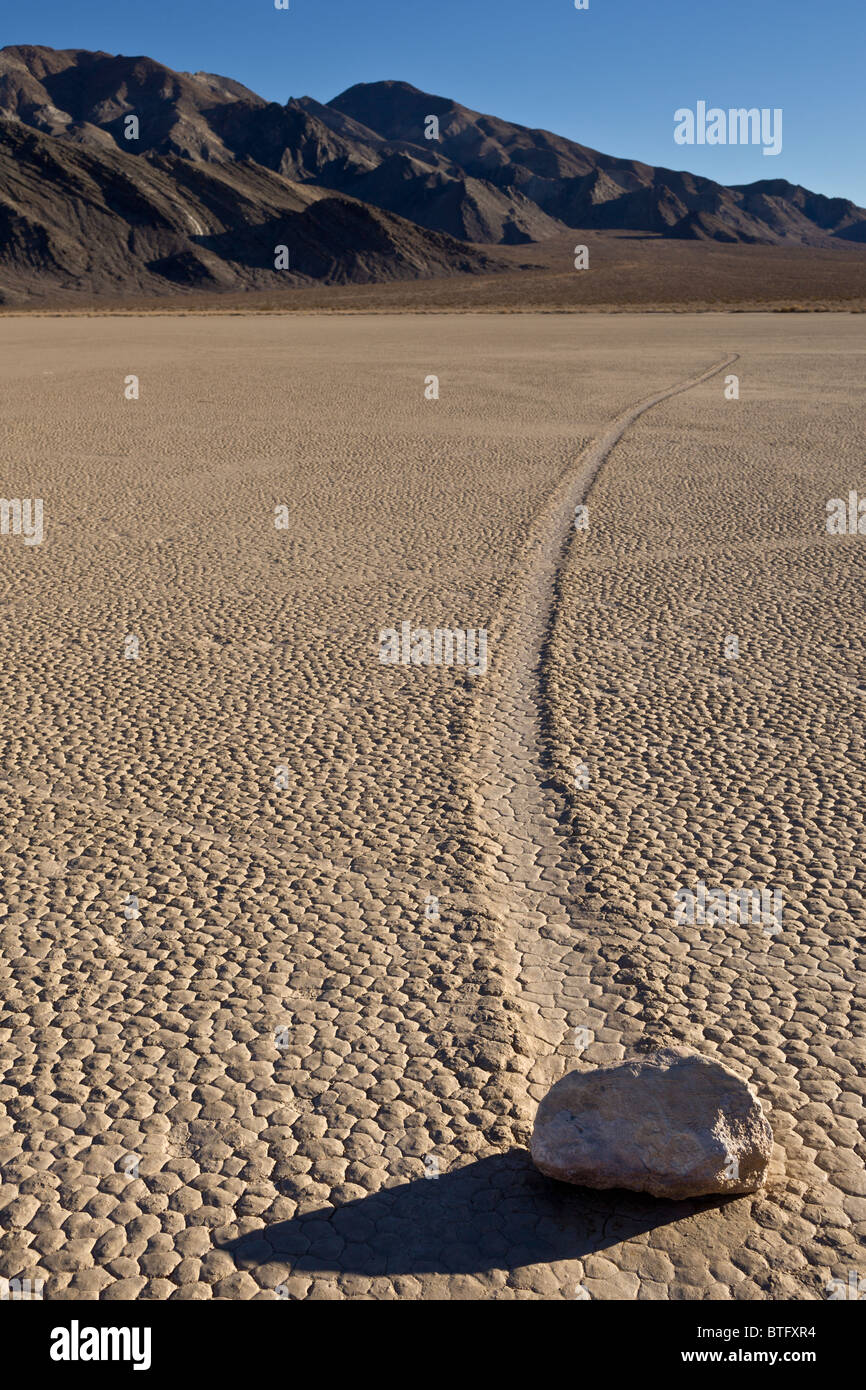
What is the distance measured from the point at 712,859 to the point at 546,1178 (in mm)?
1729

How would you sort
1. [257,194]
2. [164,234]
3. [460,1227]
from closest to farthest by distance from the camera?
[460,1227] → [164,234] → [257,194]

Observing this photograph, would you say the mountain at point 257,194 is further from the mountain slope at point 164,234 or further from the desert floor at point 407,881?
the desert floor at point 407,881

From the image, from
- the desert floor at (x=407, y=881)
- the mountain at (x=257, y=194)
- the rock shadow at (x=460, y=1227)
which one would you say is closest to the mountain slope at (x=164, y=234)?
the mountain at (x=257, y=194)

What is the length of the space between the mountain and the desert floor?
21.7 m

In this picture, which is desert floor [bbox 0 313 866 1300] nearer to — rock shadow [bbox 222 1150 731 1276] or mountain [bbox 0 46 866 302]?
rock shadow [bbox 222 1150 731 1276]

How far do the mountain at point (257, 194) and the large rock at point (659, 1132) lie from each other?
26914 mm

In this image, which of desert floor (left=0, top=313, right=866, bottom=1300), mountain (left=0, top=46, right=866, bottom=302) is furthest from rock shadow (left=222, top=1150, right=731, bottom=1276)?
mountain (left=0, top=46, right=866, bottom=302)

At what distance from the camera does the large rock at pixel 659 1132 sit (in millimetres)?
2537

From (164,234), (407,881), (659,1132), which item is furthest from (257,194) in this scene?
(659,1132)

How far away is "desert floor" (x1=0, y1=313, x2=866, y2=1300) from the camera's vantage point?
2.56 metres

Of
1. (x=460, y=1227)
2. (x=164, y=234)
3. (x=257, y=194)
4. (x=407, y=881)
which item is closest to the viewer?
(x=460, y=1227)

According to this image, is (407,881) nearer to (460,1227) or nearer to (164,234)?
(460,1227)

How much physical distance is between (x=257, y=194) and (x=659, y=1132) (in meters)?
105

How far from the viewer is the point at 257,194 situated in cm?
9762
